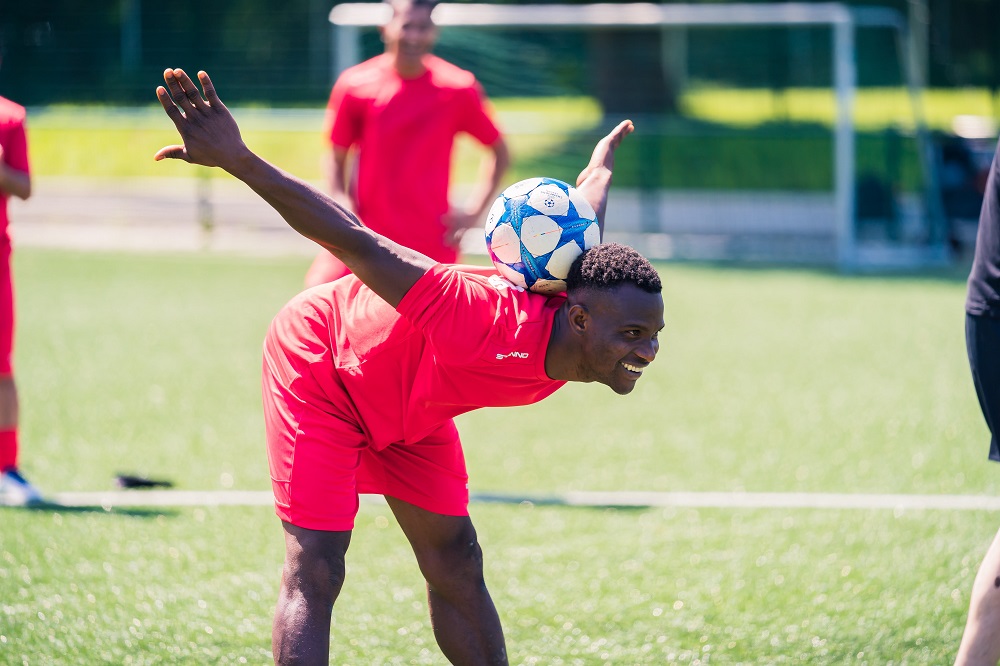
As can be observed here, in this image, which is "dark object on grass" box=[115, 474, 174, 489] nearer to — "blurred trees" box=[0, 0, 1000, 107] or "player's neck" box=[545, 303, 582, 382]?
"player's neck" box=[545, 303, 582, 382]

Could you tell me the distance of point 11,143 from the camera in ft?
19.3

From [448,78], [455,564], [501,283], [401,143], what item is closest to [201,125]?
[501,283]

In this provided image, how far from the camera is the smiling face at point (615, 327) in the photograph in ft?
10.4

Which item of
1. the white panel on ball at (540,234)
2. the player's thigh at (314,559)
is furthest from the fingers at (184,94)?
the player's thigh at (314,559)

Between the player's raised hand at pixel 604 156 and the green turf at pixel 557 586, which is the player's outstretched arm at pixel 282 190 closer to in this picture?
the player's raised hand at pixel 604 156

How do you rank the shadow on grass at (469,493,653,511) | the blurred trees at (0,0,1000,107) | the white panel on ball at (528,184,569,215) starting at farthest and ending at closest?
the blurred trees at (0,0,1000,107), the shadow on grass at (469,493,653,511), the white panel on ball at (528,184,569,215)

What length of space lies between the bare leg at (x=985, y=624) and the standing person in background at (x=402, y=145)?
381 cm

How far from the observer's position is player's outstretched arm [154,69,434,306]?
3141 millimetres

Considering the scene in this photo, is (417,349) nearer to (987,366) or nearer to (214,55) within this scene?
(987,366)

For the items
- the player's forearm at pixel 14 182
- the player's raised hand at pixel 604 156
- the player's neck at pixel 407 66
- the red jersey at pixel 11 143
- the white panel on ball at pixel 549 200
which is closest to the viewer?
the white panel on ball at pixel 549 200

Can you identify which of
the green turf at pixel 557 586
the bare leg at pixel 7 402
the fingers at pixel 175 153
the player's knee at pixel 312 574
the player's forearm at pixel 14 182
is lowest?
the green turf at pixel 557 586

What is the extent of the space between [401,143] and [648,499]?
2509 millimetres

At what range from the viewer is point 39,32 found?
20812 mm

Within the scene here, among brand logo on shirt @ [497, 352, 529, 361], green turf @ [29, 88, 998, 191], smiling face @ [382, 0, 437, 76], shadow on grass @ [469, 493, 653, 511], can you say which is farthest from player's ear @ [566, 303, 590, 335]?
green turf @ [29, 88, 998, 191]
